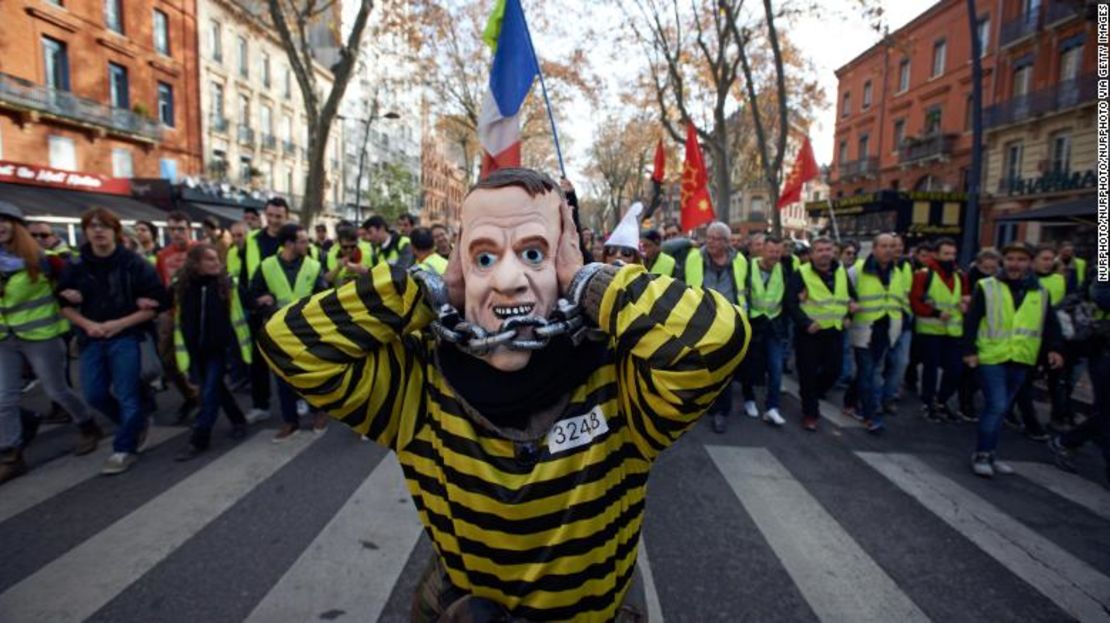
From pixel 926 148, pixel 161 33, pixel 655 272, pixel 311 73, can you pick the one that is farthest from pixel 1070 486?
pixel 161 33

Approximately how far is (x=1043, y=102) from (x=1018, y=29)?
3796 mm

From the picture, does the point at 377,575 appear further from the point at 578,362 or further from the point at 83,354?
the point at 83,354

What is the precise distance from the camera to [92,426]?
4.64 metres

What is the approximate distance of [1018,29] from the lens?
75.9ft

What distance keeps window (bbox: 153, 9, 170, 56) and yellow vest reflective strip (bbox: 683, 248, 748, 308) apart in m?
25.0

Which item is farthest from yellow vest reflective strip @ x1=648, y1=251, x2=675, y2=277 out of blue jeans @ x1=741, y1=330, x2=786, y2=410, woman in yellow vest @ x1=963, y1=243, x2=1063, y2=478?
woman in yellow vest @ x1=963, y1=243, x2=1063, y2=478

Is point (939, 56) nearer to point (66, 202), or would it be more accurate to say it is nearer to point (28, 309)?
point (28, 309)

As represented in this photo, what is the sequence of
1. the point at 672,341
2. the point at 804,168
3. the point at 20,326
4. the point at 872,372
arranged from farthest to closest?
the point at 804,168, the point at 872,372, the point at 20,326, the point at 672,341

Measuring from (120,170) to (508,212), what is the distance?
24676mm

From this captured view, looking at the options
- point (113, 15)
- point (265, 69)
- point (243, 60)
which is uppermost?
point (265, 69)

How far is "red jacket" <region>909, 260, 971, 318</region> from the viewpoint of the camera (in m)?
6.04

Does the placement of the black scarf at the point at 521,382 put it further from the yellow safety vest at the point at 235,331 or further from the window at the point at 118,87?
the window at the point at 118,87

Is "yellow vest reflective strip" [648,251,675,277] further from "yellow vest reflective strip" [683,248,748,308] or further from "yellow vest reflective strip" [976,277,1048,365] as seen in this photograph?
"yellow vest reflective strip" [976,277,1048,365]

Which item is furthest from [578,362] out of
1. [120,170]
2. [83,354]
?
[120,170]
